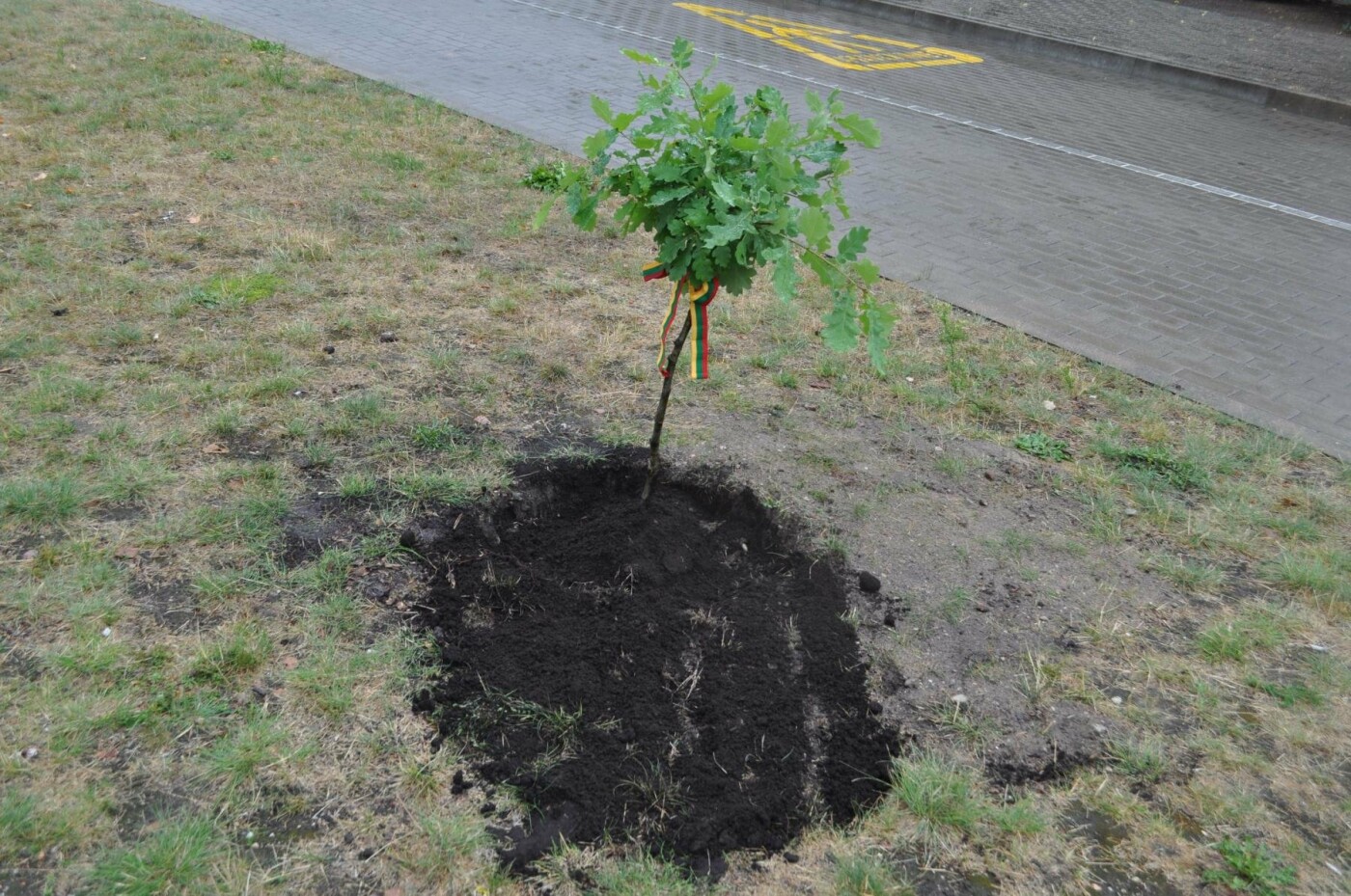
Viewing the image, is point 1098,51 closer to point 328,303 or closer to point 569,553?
point 328,303

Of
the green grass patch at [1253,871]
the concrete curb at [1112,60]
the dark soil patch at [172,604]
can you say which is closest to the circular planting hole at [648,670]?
the dark soil patch at [172,604]

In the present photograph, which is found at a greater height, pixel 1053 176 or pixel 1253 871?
pixel 1053 176

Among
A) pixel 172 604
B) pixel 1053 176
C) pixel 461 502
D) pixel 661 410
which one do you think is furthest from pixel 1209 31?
pixel 172 604

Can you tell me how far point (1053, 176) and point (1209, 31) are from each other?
906 cm

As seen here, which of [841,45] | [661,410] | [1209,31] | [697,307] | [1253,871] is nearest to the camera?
[1253,871]

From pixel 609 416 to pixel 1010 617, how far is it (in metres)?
1.89

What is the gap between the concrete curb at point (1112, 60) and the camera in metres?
11.7

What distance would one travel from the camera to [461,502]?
12.2 ft

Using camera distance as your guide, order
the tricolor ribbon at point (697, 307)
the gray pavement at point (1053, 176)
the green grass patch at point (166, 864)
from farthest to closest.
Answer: the gray pavement at point (1053, 176) < the tricolor ribbon at point (697, 307) < the green grass patch at point (166, 864)

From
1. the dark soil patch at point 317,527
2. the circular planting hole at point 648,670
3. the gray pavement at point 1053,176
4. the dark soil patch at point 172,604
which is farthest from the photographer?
the gray pavement at point 1053,176

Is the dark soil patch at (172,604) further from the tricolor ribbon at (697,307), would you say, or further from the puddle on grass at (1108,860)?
the puddle on grass at (1108,860)

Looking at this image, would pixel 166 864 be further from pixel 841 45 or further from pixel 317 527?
pixel 841 45

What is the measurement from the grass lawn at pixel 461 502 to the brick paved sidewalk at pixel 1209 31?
10.1m

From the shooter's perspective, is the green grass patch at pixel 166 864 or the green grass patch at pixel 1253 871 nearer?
the green grass patch at pixel 166 864
